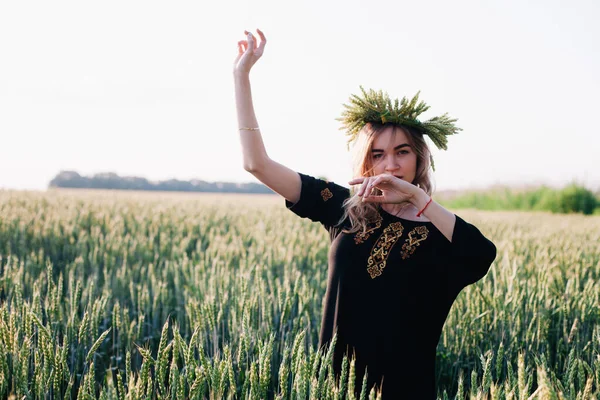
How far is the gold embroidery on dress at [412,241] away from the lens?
1676 millimetres

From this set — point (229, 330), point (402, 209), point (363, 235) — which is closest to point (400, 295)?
point (363, 235)

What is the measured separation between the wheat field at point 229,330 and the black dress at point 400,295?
0.17m

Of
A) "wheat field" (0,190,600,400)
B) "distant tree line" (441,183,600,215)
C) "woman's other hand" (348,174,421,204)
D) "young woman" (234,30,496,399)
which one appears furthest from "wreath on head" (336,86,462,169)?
"distant tree line" (441,183,600,215)

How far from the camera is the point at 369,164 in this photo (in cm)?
187

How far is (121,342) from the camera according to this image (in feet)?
7.26

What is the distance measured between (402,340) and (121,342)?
1.29 m

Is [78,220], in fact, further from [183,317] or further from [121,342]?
[121,342]

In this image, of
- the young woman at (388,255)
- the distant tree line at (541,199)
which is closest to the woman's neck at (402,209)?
the young woman at (388,255)

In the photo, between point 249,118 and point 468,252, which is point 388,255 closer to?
point 468,252

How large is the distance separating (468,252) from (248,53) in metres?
1.01

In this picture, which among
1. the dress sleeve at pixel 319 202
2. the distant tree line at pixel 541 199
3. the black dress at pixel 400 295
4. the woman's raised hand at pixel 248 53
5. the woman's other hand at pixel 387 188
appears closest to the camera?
the woman's other hand at pixel 387 188

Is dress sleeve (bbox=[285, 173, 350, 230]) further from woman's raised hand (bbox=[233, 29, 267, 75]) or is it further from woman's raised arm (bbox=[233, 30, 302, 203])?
woman's raised hand (bbox=[233, 29, 267, 75])

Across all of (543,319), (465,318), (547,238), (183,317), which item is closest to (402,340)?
(465,318)

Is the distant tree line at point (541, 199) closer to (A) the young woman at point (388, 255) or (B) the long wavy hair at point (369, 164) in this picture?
(B) the long wavy hair at point (369, 164)
